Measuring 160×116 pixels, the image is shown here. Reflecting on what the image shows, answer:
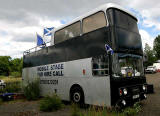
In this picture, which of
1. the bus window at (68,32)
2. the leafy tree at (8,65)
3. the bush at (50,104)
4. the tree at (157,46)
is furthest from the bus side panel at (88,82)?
the leafy tree at (8,65)

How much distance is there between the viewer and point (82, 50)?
7645 mm

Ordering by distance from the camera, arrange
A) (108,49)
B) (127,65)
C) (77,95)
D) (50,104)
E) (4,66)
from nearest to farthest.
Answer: (108,49)
(127,65)
(50,104)
(77,95)
(4,66)

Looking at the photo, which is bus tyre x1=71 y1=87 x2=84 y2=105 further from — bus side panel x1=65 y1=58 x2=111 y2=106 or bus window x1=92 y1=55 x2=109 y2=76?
bus window x1=92 y1=55 x2=109 y2=76

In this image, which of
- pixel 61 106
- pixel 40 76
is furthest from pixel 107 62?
pixel 40 76

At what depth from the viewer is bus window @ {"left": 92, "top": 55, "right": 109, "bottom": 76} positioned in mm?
6394

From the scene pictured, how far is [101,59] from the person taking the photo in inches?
261

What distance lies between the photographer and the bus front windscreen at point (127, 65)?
628cm

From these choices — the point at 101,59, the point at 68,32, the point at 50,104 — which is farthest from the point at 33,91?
the point at 101,59

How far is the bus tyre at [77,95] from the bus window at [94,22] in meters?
2.80

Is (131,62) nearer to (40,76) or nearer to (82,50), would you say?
(82,50)

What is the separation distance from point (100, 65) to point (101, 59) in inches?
9.9

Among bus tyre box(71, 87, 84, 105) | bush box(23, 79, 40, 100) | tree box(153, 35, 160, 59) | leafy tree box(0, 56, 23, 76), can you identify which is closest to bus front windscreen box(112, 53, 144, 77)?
bus tyre box(71, 87, 84, 105)

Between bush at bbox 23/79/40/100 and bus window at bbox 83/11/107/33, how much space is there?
219 inches

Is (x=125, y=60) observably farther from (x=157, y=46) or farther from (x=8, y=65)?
(x=8, y=65)
